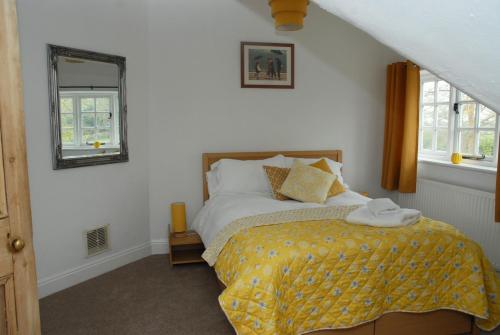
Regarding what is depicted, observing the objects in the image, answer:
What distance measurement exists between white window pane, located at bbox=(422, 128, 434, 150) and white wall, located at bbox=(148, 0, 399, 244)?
482 mm

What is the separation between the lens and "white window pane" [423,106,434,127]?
14.0 ft

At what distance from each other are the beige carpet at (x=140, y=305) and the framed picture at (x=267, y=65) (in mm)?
2019

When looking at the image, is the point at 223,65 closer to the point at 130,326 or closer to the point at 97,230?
the point at 97,230

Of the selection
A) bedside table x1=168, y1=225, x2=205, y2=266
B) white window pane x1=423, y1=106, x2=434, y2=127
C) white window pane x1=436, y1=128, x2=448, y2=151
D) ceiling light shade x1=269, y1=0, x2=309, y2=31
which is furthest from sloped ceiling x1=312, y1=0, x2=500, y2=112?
white window pane x1=423, y1=106, x2=434, y2=127

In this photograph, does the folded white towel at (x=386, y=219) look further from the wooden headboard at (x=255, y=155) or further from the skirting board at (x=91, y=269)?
the skirting board at (x=91, y=269)

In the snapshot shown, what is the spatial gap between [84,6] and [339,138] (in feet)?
9.53

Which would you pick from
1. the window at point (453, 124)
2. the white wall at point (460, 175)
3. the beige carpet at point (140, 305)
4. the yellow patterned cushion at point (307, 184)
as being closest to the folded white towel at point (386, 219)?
the yellow patterned cushion at point (307, 184)

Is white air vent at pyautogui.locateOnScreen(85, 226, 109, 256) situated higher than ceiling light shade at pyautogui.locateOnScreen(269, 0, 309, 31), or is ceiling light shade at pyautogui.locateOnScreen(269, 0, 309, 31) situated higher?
ceiling light shade at pyautogui.locateOnScreen(269, 0, 309, 31)

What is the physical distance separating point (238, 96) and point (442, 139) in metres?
2.29

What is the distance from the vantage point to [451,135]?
4008 mm

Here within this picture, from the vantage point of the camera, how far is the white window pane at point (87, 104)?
321 cm

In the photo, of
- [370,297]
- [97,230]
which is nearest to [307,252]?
[370,297]

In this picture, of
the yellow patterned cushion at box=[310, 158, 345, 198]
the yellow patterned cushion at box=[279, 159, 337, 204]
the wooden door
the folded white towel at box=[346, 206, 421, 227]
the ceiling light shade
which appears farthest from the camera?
the yellow patterned cushion at box=[310, 158, 345, 198]

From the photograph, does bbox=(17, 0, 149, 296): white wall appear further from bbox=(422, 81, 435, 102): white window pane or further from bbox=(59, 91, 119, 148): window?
bbox=(422, 81, 435, 102): white window pane
